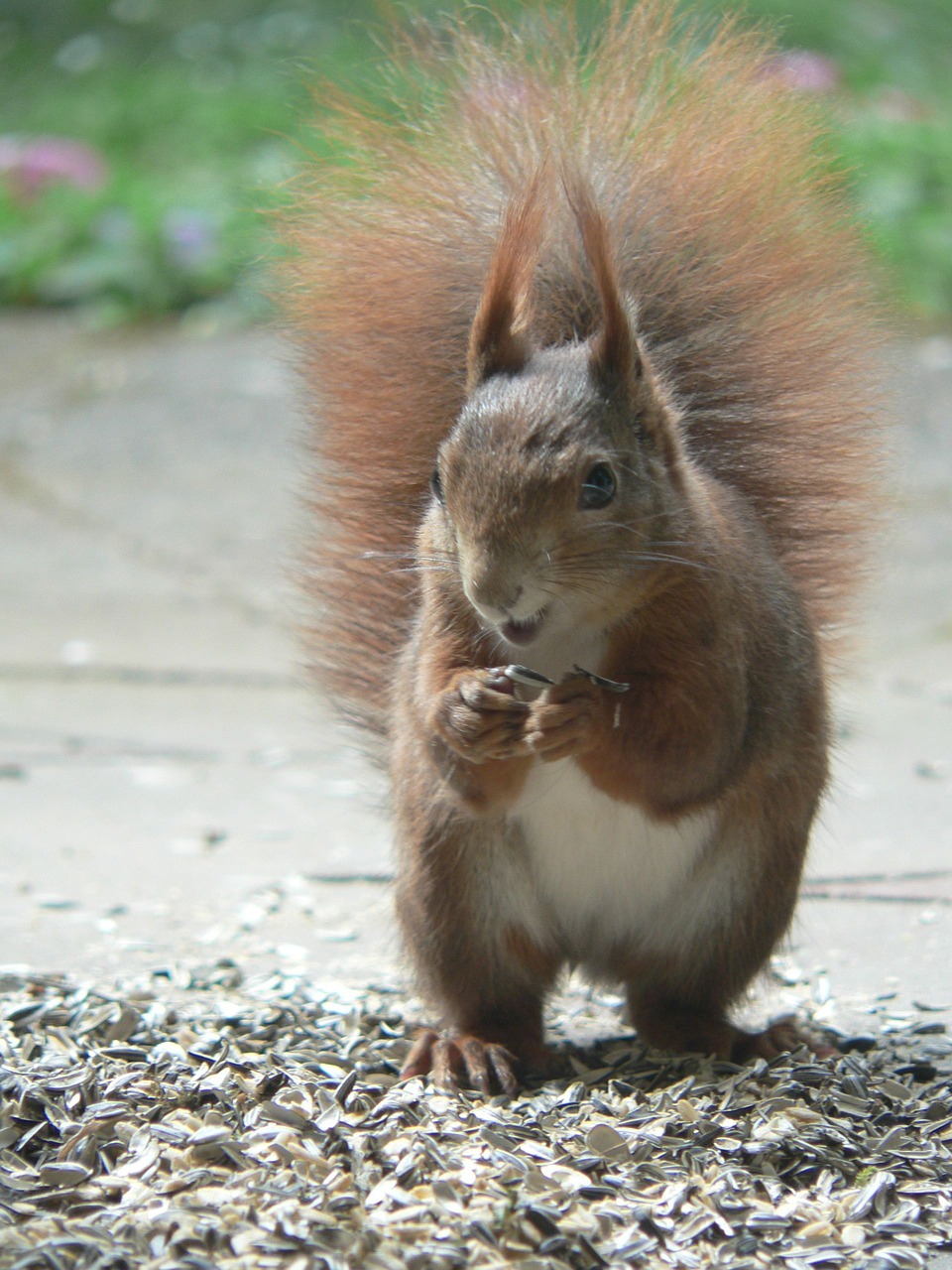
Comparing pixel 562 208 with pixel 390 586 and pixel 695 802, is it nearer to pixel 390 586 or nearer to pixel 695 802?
pixel 390 586

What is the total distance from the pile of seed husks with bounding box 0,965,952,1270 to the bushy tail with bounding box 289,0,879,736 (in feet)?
1.75

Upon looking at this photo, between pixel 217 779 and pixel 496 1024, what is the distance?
60.6 inches

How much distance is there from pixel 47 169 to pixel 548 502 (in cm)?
598

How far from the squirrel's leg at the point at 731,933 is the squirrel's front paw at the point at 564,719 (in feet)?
0.78

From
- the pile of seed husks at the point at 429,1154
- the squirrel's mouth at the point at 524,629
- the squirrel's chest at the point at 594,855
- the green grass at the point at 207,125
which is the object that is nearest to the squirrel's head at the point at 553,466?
the squirrel's mouth at the point at 524,629

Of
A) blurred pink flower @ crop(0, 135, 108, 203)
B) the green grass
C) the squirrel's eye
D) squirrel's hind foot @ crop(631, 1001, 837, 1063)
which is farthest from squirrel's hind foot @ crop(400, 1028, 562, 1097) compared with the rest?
blurred pink flower @ crop(0, 135, 108, 203)

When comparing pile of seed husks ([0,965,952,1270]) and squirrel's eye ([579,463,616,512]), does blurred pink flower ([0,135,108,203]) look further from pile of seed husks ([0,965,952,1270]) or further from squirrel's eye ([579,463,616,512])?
squirrel's eye ([579,463,616,512])

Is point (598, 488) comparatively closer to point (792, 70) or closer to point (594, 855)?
point (594, 855)

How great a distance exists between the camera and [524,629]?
5.32ft

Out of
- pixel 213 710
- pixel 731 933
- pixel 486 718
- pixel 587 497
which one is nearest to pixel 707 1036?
pixel 731 933

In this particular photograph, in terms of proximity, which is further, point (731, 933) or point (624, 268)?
point (624, 268)

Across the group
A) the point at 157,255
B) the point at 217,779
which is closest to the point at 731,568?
Answer: the point at 217,779

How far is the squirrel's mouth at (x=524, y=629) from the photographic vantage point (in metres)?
1.62

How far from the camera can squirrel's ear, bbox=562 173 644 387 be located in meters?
1.69
